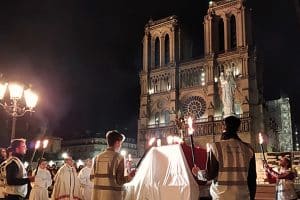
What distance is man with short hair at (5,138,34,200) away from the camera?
5828mm

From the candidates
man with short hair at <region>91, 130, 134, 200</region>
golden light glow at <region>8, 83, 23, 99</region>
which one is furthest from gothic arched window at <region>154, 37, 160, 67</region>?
man with short hair at <region>91, 130, 134, 200</region>

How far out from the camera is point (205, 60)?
46.1 meters

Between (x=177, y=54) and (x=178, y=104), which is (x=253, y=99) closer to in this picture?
(x=178, y=104)

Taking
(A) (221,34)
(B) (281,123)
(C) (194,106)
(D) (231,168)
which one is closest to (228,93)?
(C) (194,106)

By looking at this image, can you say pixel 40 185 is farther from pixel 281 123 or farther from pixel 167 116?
pixel 281 123

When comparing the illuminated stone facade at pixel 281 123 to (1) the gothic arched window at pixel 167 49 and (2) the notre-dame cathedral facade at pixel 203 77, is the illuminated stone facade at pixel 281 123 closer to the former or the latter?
(2) the notre-dame cathedral facade at pixel 203 77

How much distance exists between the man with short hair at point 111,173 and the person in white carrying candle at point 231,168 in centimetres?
152

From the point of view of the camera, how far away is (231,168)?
4.66 m

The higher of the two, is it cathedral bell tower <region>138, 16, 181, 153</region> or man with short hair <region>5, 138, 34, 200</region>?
cathedral bell tower <region>138, 16, 181, 153</region>

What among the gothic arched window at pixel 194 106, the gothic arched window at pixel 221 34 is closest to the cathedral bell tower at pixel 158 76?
the gothic arched window at pixel 194 106

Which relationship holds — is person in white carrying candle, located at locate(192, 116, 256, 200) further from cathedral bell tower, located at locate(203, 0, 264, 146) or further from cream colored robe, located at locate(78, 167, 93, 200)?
cathedral bell tower, located at locate(203, 0, 264, 146)

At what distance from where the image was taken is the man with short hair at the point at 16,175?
5828 mm

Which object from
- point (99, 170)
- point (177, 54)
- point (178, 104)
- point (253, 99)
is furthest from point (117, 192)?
point (177, 54)

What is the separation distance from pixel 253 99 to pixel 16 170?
3866cm
